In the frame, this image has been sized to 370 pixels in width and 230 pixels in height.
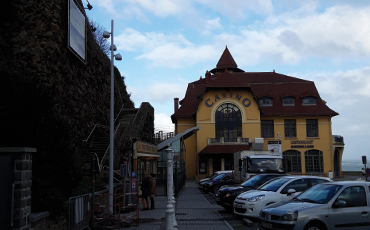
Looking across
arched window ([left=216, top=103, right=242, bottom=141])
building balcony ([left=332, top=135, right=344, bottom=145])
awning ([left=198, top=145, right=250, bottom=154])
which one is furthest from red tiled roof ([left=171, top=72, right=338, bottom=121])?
awning ([left=198, top=145, right=250, bottom=154])

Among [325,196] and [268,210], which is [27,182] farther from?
[325,196]

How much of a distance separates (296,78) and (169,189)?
154ft

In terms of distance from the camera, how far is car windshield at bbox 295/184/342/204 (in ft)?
31.4

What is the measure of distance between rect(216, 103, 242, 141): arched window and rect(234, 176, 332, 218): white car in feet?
108

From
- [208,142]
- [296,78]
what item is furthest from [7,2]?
[296,78]

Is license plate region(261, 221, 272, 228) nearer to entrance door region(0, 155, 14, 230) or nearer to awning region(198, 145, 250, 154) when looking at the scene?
entrance door region(0, 155, 14, 230)

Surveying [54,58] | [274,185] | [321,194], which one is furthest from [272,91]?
[321,194]

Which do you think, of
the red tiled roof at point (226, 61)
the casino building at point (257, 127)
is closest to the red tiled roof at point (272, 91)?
the casino building at point (257, 127)

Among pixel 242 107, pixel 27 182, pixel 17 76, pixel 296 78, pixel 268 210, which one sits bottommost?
pixel 268 210

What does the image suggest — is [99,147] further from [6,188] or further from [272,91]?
[272,91]

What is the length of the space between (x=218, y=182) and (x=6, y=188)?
70.2 ft

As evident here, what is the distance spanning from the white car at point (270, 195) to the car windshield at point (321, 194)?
2.47 m

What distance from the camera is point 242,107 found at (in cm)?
4738

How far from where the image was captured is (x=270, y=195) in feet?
43.8
